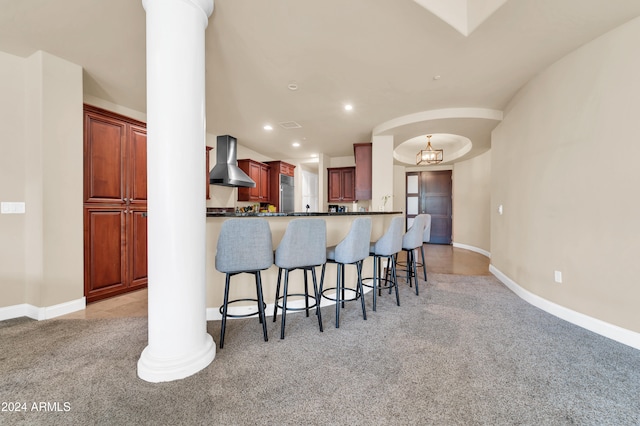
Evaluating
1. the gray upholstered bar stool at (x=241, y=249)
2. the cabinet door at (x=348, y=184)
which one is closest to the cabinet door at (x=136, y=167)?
the gray upholstered bar stool at (x=241, y=249)

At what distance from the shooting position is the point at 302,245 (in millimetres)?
2188

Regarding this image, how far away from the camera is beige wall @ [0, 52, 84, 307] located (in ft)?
8.57

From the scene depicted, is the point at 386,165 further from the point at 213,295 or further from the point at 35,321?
the point at 35,321

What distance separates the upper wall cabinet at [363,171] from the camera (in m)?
5.38

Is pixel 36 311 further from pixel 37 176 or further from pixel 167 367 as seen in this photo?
pixel 167 367

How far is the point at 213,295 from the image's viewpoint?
2.52 m

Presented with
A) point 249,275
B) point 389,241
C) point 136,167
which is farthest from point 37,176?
point 389,241

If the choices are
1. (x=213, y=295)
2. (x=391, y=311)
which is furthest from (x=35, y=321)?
(x=391, y=311)

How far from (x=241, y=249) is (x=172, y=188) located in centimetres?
64

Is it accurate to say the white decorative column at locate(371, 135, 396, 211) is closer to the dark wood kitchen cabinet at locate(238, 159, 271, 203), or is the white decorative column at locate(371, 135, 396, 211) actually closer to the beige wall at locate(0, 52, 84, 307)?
the dark wood kitchen cabinet at locate(238, 159, 271, 203)

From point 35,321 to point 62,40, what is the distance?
2666 mm

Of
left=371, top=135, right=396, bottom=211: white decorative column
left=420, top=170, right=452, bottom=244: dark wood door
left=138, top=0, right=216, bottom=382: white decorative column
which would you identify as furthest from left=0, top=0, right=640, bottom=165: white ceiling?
left=420, top=170, right=452, bottom=244: dark wood door

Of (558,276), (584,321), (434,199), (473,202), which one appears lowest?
(584,321)

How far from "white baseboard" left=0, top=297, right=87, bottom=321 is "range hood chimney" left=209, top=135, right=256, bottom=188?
7.48ft
